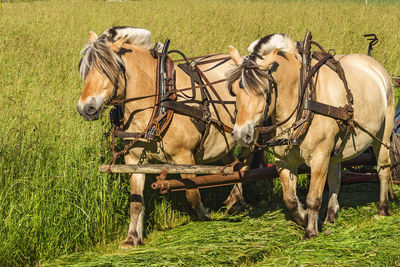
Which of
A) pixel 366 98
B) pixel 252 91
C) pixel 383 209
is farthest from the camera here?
pixel 383 209

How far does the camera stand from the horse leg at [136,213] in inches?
201

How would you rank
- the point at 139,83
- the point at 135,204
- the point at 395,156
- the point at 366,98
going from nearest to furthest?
the point at 139,83, the point at 135,204, the point at 366,98, the point at 395,156

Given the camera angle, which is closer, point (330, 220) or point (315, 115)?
point (315, 115)

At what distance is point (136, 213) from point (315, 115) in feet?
6.41

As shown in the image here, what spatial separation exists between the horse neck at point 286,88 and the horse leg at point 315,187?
526 millimetres

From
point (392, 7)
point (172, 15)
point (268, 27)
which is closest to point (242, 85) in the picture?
point (268, 27)

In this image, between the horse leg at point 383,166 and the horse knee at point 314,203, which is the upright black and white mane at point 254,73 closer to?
the horse knee at point 314,203

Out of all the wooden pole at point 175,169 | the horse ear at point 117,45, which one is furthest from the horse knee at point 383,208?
the horse ear at point 117,45

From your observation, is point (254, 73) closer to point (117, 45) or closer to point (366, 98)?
point (117, 45)

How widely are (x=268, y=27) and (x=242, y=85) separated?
9929 millimetres

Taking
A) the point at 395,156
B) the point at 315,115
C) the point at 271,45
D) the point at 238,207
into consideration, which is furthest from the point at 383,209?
the point at 271,45

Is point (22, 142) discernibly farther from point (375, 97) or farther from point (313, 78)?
point (375, 97)

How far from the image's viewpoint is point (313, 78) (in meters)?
4.96

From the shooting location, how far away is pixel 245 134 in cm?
425
